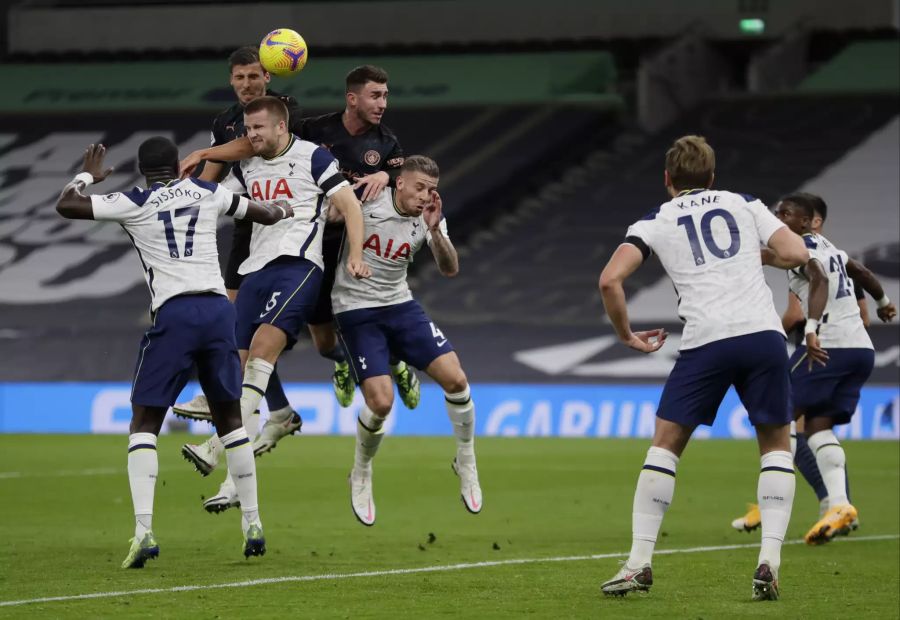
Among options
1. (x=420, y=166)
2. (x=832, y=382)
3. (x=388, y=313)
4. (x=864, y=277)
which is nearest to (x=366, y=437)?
(x=388, y=313)

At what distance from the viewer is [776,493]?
25.9 ft

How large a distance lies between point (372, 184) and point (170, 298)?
166cm

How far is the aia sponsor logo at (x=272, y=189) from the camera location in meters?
9.70

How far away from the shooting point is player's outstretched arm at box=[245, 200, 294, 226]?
8.91 meters

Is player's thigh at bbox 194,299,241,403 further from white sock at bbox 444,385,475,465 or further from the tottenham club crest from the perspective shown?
white sock at bbox 444,385,475,465

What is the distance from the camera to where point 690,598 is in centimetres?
789

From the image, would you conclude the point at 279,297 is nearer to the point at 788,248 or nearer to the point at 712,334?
the point at 712,334

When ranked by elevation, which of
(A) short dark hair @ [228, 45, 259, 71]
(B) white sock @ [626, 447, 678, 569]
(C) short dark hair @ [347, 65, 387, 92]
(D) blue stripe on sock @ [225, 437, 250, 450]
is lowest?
(B) white sock @ [626, 447, 678, 569]

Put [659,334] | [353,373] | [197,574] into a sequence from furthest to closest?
[353,373]
[197,574]
[659,334]

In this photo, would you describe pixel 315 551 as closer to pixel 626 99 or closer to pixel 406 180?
pixel 406 180

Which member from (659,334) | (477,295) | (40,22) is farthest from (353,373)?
(40,22)

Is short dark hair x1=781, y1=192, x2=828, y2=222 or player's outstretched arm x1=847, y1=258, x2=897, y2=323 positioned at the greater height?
short dark hair x1=781, y1=192, x2=828, y2=222

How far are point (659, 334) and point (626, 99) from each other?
2107cm

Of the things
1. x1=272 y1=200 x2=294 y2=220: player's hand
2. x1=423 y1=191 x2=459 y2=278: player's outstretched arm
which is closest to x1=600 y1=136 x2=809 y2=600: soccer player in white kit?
x1=423 y1=191 x2=459 y2=278: player's outstretched arm
